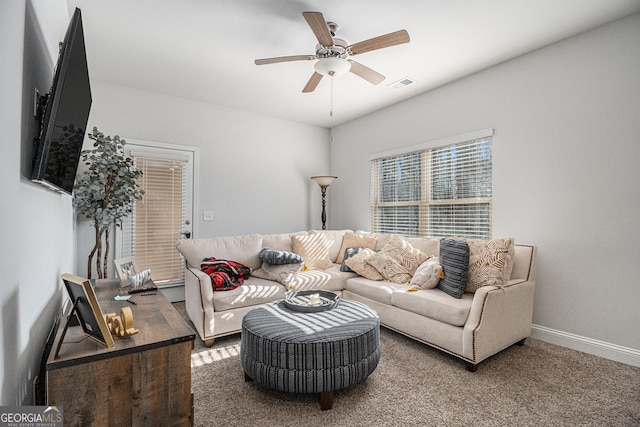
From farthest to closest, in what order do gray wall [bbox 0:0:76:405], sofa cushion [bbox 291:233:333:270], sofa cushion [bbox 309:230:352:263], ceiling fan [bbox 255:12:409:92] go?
1. sofa cushion [bbox 309:230:352:263]
2. sofa cushion [bbox 291:233:333:270]
3. ceiling fan [bbox 255:12:409:92]
4. gray wall [bbox 0:0:76:405]

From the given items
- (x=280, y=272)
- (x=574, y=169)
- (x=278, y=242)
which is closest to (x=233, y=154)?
(x=278, y=242)

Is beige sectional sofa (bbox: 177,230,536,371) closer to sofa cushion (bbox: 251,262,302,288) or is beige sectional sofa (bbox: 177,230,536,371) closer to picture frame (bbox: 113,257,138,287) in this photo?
sofa cushion (bbox: 251,262,302,288)

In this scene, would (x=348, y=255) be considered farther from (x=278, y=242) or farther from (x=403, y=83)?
(x=403, y=83)

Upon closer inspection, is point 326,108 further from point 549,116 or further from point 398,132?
point 549,116

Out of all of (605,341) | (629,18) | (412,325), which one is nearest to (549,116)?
(629,18)

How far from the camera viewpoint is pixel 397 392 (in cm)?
206

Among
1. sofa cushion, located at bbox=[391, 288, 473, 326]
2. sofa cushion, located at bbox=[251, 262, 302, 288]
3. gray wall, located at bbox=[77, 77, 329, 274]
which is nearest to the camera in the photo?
sofa cushion, located at bbox=[391, 288, 473, 326]

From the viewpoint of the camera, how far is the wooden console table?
107 cm

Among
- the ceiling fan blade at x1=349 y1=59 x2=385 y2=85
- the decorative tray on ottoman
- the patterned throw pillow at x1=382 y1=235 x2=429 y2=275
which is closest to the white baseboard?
the patterned throw pillow at x1=382 y1=235 x2=429 y2=275

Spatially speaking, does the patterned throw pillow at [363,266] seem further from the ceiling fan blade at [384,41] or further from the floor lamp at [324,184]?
the ceiling fan blade at [384,41]

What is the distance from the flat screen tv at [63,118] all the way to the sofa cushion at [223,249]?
1827 millimetres

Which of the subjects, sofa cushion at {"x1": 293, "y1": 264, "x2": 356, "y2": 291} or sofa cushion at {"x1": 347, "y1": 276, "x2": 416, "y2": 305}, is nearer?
sofa cushion at {"x1": 347, "y1": 276, "x2": 416, "y2": 305}

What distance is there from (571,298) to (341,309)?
2.09m

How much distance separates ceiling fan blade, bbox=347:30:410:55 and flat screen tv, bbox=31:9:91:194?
1.74 metres
